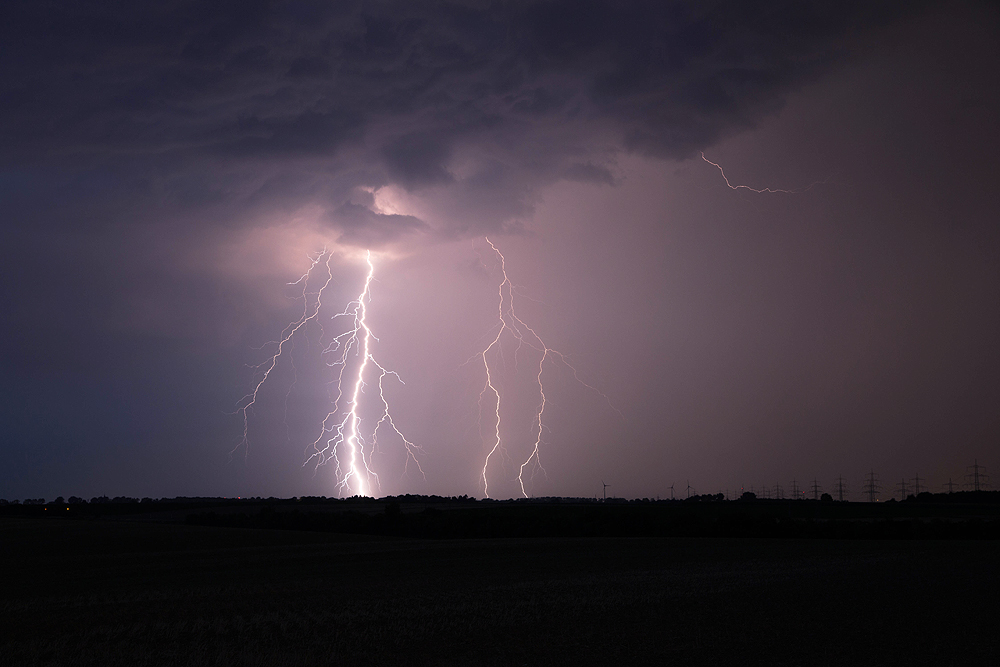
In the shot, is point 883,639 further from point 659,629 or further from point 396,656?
point 396,656

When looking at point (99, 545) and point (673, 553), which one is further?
point (99, 545)

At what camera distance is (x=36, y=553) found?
36.2 meters

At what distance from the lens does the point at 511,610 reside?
1588 cm

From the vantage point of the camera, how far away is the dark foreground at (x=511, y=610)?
11641 millimetres

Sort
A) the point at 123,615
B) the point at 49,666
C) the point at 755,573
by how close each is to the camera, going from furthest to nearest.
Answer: the point at 755,573, the point at 123,615, the point at 49,666

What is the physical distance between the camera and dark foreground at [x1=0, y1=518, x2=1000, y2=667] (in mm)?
11641

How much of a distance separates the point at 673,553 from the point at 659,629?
20.1m

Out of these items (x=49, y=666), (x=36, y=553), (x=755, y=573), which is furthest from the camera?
(x=36, y=553)

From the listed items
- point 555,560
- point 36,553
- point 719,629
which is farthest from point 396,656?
point 36,553

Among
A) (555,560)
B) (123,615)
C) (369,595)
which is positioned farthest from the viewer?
(555,560)

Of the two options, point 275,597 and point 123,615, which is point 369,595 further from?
point 123,615

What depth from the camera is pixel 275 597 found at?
19.0m

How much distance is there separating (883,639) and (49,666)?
13.3 metres

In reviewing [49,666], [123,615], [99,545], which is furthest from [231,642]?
[99,545]
